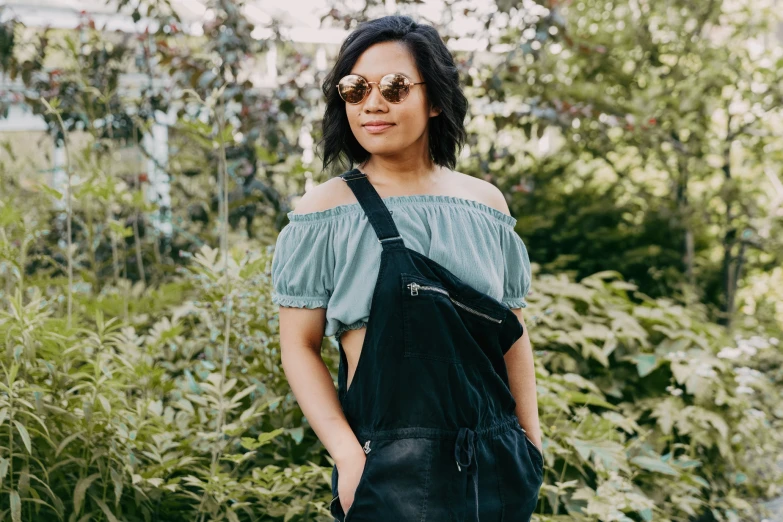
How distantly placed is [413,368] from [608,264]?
197 inches

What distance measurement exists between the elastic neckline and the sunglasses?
0.71 ft

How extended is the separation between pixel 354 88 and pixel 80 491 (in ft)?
4.52

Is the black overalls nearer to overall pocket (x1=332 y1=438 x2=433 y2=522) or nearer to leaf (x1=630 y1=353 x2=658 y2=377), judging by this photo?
overall pocket (x1=332 y1=438 x2=433 y2=522)

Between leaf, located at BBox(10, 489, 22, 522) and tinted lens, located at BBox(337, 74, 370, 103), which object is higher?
tinted lens, located at BBox(337, 74, 370, 103)

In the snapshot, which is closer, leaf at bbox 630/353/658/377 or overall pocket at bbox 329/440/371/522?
overall pocket at bbox 329/440/371/522

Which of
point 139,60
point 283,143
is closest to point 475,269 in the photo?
point 283,143

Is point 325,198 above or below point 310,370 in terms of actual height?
above

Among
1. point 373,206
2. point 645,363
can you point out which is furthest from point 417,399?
point 645,363

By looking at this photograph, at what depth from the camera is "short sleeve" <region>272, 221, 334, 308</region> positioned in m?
1.82

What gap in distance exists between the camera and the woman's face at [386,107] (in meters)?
1.87

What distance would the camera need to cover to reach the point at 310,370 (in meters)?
1.85

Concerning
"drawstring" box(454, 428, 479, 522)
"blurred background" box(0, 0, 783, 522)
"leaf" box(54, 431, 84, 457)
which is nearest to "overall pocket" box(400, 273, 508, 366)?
"drawstring" box(454, 428, 479, 522)

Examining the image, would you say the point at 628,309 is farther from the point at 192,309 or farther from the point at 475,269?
the point at 475,269

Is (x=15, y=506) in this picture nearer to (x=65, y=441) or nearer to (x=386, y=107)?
(x=65, y=441)
